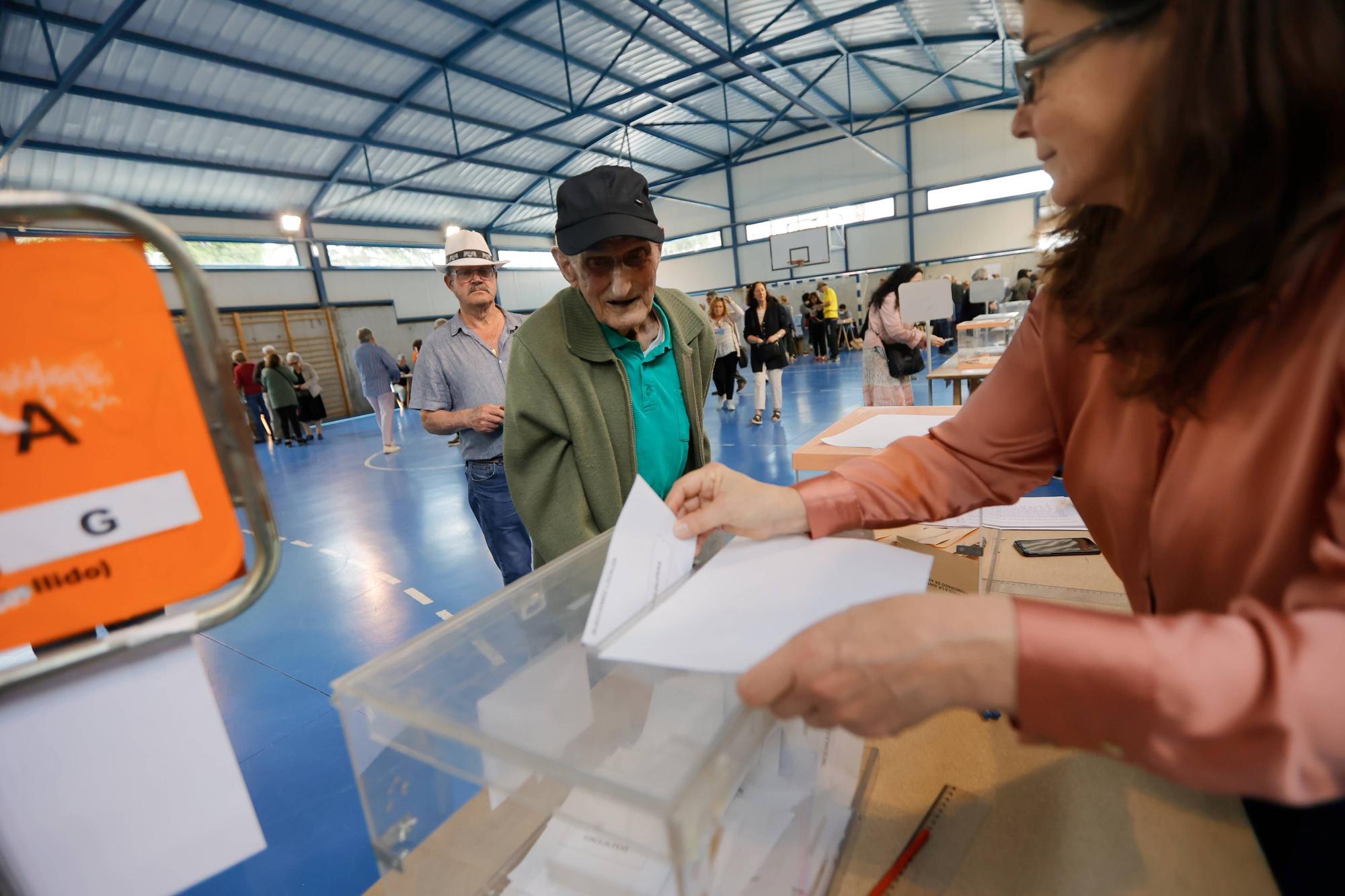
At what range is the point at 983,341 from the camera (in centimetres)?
552

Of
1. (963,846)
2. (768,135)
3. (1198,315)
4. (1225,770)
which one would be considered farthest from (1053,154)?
(768,135)

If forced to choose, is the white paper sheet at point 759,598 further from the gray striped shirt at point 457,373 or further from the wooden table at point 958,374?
the wooden table at point 958,374

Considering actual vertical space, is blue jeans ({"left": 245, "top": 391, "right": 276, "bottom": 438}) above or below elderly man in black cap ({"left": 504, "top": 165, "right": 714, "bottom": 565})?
below

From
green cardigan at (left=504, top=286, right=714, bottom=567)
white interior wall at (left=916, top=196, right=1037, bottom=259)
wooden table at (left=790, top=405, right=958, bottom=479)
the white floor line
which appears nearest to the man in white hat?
green cardigan at (left=504, top=286, right=714, bottom=567)

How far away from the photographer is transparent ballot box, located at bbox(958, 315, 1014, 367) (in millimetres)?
4758

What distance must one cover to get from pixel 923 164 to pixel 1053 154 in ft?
54.7

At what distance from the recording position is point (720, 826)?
48cm

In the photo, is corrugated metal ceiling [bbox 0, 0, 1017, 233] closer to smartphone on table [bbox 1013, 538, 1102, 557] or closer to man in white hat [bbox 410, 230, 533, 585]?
man in white hat [bbox 410, 230, 533, 585]

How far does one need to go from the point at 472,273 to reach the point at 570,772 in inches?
102

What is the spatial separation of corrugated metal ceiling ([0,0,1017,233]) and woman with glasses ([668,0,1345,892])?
918 cm

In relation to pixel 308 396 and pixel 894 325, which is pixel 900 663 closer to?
pixel 894 325

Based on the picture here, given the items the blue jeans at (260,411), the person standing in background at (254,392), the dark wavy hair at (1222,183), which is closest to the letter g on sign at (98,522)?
the dark wavy hair at (1222,183)

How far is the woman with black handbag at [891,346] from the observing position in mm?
4684

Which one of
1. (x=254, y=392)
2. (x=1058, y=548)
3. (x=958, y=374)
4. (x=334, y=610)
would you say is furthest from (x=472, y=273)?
(x=254, y=392)
